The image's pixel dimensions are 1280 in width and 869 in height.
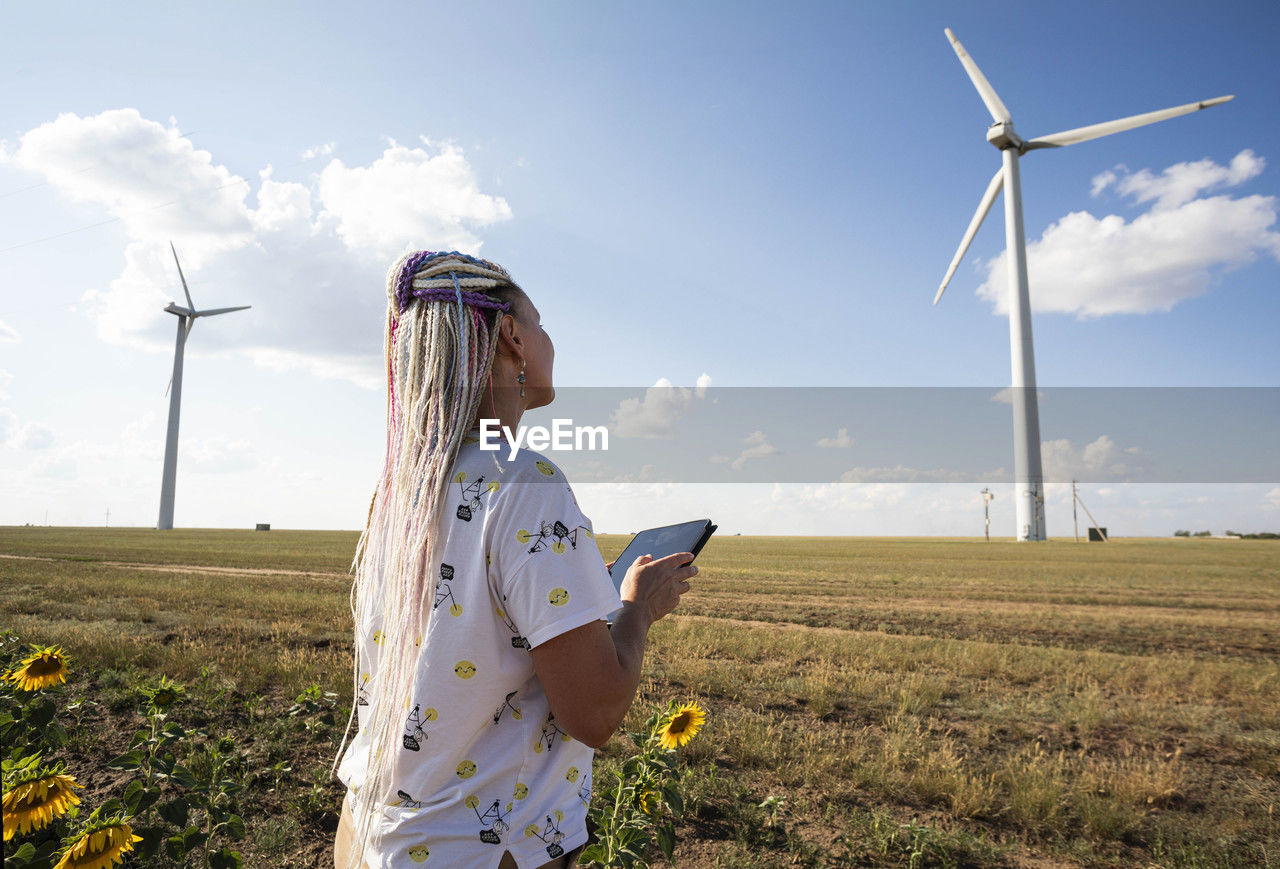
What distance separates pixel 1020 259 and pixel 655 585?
73.0 metres

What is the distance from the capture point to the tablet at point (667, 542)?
2.15 metres

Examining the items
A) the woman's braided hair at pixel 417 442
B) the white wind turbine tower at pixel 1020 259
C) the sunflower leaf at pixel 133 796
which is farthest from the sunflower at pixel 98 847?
the white wind turbine tower at pixel 1020 259

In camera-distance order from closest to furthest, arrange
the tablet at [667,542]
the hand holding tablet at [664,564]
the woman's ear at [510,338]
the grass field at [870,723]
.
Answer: the woman's ear at [510,338] → the hand holding tablet at [664,564] → the tablet at [667,542] → the grass field at [870,723]

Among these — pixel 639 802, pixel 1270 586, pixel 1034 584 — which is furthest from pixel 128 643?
pixel 1270 586

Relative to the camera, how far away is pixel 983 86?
2347 inches

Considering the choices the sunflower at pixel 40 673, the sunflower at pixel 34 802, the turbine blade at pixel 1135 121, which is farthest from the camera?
the turbine blade at pixel 1135 121

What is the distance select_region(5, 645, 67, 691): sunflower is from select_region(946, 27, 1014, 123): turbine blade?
66561mm

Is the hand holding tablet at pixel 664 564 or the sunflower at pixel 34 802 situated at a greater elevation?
the hand holding tablet at pixel 664 564

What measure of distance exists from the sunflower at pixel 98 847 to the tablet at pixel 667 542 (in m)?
1.74

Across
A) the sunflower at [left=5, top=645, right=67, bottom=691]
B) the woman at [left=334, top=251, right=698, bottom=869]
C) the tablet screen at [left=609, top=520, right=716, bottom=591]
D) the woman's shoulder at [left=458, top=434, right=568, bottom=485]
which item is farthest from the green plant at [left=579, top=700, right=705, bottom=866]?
the sunflower at [left=5, top=645, right=67, bottom=691]

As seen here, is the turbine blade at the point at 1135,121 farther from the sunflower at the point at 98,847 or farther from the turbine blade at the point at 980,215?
the sunflower at the point at 98,847

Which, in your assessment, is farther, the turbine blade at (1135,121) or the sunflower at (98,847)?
the turbine blade at (1135,121)

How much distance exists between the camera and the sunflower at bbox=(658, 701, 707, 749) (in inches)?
140

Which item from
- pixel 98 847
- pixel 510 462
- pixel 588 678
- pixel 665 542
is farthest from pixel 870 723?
pixel 510 462
